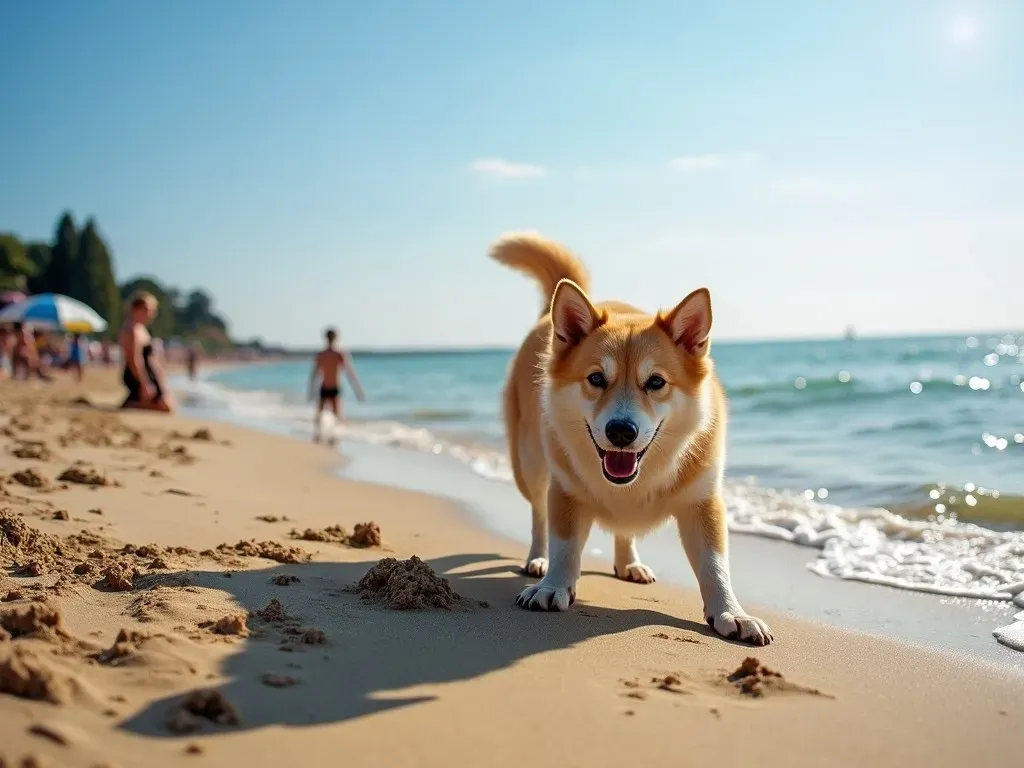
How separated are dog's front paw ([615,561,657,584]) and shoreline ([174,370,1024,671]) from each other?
0.18m

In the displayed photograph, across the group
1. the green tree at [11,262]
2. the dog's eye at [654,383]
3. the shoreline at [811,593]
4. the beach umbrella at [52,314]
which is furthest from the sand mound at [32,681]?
the green tree at [11,262]

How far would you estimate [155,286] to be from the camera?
345 ft

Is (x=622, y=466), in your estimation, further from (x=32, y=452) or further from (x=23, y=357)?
(x=23, y=357)

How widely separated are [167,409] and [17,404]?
2.15 meters

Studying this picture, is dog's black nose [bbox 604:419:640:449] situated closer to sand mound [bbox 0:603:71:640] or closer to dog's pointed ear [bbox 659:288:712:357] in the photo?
dog's pointed ear [bbox 659:288:712:357]

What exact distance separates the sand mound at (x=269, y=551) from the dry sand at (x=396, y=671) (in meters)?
0.02

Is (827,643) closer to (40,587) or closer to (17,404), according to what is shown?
(40,587)

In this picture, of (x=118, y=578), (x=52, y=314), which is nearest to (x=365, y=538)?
(x=118, y=578)

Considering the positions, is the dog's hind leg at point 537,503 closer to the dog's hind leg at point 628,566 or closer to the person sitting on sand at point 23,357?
the dog's hind leg at point 628,566

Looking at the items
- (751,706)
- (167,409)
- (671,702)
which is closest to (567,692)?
(671,702)

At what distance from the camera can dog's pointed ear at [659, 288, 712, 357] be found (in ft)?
12.5

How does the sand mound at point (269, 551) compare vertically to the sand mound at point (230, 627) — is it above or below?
below

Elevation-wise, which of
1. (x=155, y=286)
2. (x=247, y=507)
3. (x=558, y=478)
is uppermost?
(x=155, y=286)

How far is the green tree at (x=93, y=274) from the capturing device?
62844 millimetres
